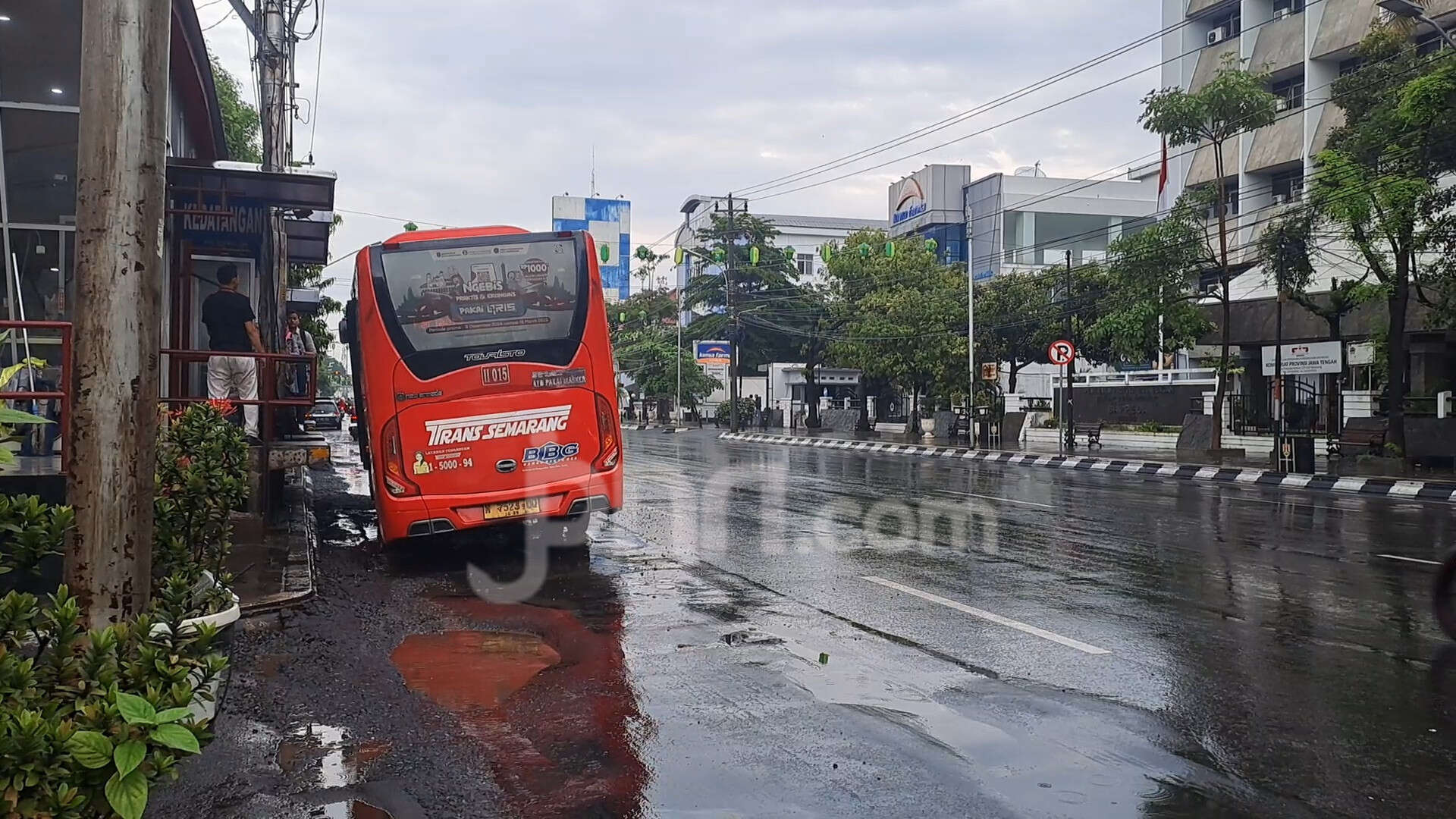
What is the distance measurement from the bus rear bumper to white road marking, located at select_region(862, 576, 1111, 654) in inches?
114

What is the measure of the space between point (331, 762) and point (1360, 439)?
2534 cm

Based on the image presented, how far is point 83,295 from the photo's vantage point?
4469 mm

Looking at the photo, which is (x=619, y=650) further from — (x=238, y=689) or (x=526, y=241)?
(x=526, y=241)

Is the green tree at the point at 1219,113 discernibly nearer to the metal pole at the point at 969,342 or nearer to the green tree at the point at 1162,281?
the green tree at the point at 1162,281

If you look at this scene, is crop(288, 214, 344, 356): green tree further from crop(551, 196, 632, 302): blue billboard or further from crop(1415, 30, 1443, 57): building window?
crop(551, 196, 632, 302): blue billboard

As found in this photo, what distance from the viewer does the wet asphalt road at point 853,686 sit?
4.68 meters

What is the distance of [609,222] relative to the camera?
13938cm

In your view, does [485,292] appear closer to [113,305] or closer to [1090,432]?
[113,305]

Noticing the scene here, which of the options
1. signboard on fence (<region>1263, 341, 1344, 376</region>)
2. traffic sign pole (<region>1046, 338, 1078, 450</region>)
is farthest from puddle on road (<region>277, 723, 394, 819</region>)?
traffic sign pole (<region>1046, 338, 1078, 450</region>)

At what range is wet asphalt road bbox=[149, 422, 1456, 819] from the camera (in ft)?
15.4

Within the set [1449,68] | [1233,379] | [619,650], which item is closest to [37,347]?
[619,650]

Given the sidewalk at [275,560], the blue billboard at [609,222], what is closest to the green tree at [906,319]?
the sidewalk at [275,560]

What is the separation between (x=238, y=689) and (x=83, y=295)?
2.73 metres

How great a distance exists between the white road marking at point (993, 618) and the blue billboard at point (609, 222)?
128127 mm
